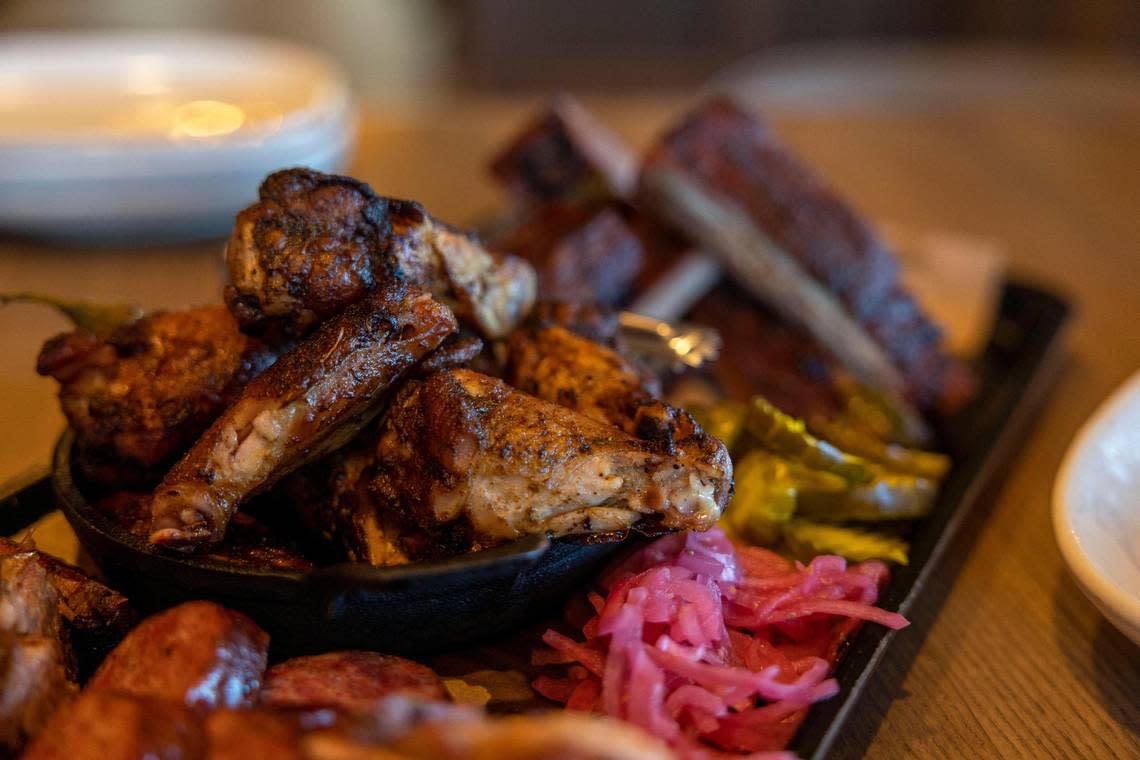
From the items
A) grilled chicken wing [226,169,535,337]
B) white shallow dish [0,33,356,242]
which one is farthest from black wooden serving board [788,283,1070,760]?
white shallow dish [0,33,356,242]

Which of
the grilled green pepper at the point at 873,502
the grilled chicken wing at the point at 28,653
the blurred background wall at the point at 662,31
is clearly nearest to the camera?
the grilled chicken wing at the point at 28,653

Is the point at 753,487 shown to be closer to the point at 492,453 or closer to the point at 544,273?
the point at 492,453

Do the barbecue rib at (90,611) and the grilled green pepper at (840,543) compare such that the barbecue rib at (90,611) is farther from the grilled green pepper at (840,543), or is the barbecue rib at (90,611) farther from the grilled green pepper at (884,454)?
the grilled green pepper at (884,454)

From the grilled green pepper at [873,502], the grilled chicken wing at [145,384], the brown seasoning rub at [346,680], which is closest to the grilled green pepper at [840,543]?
the grilled green pepper at [873,502]

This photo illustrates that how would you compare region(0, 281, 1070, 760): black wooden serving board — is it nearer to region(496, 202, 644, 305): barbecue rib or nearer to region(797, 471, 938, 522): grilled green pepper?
region(797, 471, 938, 522): grilled green pepper

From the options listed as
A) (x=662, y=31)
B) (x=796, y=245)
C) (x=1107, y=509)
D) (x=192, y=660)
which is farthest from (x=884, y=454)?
(x=662, y=31)
